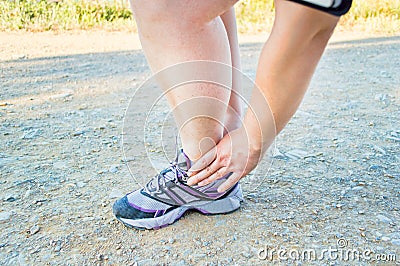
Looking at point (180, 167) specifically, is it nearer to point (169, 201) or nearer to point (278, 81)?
point (169, 201)

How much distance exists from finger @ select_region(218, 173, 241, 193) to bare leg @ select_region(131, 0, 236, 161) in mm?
84

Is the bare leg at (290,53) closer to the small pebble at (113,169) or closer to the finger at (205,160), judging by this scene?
the finger at (205,160)

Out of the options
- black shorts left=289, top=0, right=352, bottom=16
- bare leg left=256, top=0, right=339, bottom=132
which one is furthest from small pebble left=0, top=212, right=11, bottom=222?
black shorts left=289, top=0, right=352, bottom=16

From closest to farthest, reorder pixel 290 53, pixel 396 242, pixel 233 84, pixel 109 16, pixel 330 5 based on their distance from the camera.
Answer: pixel 330 5 → pixel 290 53 → pixel 396 242 → pixel 233 84 → pixel 109 16

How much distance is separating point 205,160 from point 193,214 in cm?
18

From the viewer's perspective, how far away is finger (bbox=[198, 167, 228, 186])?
3.38 ft

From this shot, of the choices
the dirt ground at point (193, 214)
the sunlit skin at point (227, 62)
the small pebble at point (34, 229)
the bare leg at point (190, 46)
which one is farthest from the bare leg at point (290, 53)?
the small pebble at point (34, 229)

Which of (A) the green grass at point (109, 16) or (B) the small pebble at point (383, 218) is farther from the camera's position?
(A) the green grass at point (109, 16)

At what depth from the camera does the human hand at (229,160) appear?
37.5 inches

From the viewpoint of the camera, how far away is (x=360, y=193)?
1250 mm

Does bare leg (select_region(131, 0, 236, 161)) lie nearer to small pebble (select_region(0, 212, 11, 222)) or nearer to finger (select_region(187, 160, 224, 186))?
finger (select_region(187, 160, 224, 186))

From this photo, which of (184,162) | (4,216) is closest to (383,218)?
(184,162)

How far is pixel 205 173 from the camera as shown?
1.05m

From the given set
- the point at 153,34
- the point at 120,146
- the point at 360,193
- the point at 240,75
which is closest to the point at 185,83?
the point at 153,34
